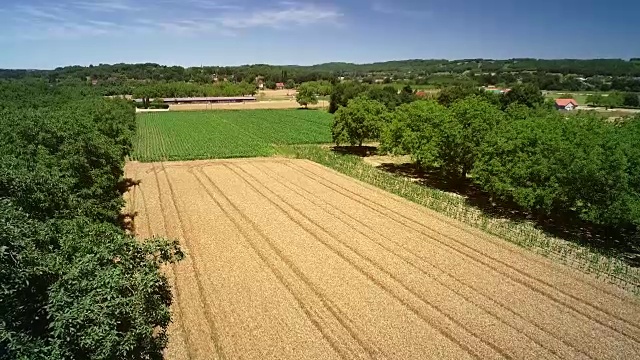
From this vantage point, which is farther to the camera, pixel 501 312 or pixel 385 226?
pixel 385 226

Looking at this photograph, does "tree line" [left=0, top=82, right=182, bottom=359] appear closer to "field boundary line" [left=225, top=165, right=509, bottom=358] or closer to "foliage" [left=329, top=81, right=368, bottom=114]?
"field boundary line" [left=225, top=165, right=509, bottom=358]

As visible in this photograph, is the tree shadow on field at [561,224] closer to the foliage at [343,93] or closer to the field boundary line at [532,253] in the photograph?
the field boundary line at [532,253]

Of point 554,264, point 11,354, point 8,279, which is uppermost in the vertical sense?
point 8,279

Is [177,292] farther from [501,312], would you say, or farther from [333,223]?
[501,312]

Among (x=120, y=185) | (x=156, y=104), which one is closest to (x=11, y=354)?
(x=120, y=185)

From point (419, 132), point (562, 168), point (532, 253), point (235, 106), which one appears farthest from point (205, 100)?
point (532, 253)

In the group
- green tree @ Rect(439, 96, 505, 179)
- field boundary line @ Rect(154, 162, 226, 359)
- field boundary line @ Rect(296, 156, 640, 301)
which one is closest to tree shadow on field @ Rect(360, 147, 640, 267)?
green tree @ Rect(439, 96, 505, 179)

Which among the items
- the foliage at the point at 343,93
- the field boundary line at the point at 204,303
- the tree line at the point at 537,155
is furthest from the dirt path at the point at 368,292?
the foliage at the point at 343,93

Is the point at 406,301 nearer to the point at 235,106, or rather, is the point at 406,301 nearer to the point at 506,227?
the point at 506,227
